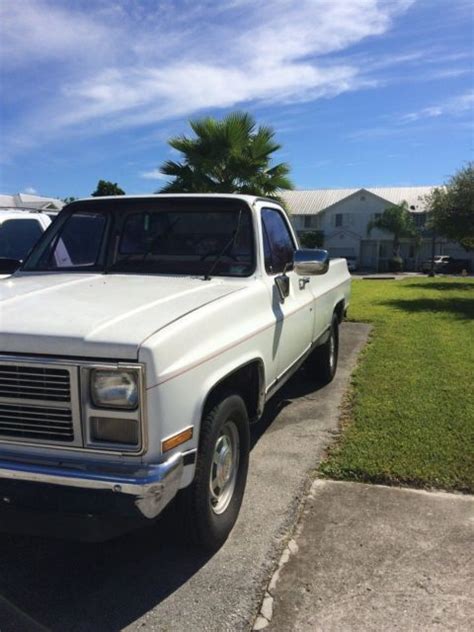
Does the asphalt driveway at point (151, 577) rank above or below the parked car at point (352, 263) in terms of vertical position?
above

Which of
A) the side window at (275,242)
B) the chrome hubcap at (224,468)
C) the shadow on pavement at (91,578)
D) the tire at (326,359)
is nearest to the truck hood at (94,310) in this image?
the side window at (275,242)

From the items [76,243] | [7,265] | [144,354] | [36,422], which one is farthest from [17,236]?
[144,354]

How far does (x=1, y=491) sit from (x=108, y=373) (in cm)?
69

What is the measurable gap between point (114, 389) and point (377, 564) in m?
1.79

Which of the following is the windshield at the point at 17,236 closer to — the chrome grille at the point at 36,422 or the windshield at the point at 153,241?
the windshield at the point at 153,241

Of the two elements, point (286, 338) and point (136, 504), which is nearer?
point (136, 504)

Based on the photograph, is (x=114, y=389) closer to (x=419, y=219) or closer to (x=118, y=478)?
(x=118, y=478)

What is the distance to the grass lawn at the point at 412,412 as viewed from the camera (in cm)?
→ 425

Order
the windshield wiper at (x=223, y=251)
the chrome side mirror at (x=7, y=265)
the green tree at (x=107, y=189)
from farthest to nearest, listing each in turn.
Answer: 1. the green tree at (x=107, y=189)
2. the chrome side mirror at (x=7, y=265)
3. the windshield wiper at (x=223, y=251)

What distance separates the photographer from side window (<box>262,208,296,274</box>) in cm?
429

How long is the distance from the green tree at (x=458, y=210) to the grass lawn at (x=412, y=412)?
29.9ft

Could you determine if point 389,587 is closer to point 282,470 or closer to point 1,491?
point 282,470

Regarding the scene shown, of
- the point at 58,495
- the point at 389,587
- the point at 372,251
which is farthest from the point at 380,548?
the point at 372,251

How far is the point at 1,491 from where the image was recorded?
2.45m
